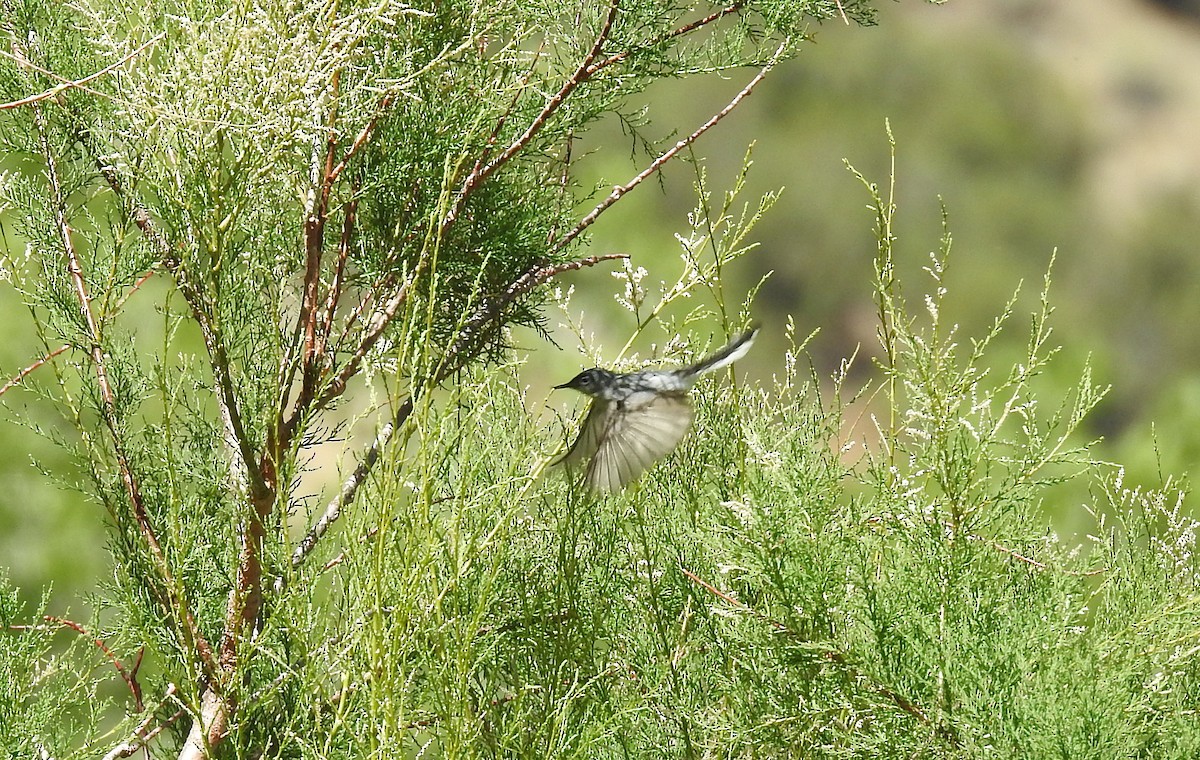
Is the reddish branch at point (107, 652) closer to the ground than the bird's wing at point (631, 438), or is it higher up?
closer to the ground

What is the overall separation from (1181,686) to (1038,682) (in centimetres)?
40

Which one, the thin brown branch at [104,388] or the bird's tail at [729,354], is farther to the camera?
the bird's tail at [729,354]

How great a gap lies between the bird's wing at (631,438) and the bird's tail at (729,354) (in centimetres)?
9

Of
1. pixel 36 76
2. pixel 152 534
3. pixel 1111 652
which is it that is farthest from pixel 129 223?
pixel 1111 652

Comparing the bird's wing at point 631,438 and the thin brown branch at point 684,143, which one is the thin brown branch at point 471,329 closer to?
the thin brown branch at point 684,143

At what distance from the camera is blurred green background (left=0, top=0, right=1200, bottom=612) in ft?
73.4

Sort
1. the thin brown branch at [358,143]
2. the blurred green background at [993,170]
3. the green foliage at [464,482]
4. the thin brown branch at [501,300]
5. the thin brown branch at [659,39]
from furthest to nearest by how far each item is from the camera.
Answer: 1. the blurred green background at [993,170]
2. the thin brown branch at [501,300]
3. the thin brown branch at [659,39]
4. the thin brown branch at [358,143]
5. the green foliage at [464,482]

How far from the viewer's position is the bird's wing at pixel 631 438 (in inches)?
66.4

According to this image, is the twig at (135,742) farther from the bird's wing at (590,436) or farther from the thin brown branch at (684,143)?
the thin brown branch at (684,143)

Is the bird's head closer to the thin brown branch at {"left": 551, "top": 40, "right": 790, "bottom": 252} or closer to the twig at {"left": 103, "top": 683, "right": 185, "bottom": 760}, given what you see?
the thin brown branch at {"left": 551, "top": 40, "right": 790, "bottom": 252}

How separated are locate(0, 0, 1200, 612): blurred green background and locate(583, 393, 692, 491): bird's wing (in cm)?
1425

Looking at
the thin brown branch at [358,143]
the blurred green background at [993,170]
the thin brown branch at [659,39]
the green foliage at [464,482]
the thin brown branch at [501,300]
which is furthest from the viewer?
the blurred green background at [993,170]

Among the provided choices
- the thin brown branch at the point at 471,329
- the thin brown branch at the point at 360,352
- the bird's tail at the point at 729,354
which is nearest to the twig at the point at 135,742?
the thin brown branch at the point at 471,329

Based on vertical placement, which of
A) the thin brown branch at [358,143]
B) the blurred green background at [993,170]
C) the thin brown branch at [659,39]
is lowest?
the thin brown branch at [358,143]
